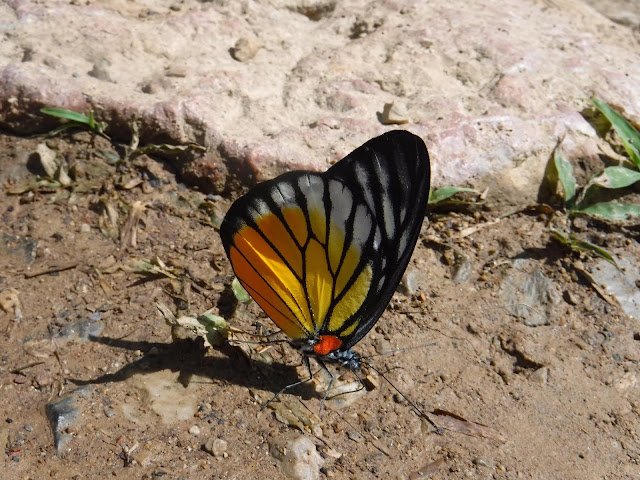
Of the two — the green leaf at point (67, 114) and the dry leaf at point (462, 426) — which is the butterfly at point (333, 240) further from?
the green leaf at point (67, 114)

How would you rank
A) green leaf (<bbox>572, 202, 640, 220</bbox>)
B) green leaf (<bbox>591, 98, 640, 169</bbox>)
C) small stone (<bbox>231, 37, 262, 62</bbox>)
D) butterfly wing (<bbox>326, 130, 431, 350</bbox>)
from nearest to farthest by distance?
butterfly wing (<bbox>326, 130, 431, 350</bbox>)
green leaf (<bbox>572, 202, 640, 220</bbox>)
green leaf (<bbox>591, 98, 640, 169</bbox>)
small stone (<bbox>231, 37, 262, 62</bbox>)

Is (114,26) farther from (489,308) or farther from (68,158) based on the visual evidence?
(489,308)

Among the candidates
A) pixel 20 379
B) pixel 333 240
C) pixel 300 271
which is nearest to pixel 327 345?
pixel 300 271

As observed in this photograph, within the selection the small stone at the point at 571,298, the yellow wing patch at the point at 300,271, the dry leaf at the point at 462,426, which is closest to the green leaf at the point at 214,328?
the yellow wing patch at the point at 300,271

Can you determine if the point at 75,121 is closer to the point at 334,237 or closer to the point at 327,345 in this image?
the point at 334,237

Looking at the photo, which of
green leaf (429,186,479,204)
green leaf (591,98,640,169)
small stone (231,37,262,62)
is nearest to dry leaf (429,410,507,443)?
green leaf (429,186,479,204)

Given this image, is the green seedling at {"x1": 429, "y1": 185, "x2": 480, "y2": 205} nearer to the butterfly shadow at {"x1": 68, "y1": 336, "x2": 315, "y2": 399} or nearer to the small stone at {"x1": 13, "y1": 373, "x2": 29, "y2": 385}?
the butterfly shadow at {"x1": 68, "y1": 336, "x2": 315, "y2": 399}
